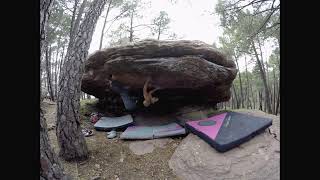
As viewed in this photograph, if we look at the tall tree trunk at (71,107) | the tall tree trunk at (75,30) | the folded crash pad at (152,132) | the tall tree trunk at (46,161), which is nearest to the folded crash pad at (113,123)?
the folded crash pad at (152,132)

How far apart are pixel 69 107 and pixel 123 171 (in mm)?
1741

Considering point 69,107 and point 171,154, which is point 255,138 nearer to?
point 171,154

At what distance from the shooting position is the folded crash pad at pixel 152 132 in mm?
6086

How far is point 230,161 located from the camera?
4.61m

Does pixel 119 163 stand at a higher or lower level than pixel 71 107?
lower

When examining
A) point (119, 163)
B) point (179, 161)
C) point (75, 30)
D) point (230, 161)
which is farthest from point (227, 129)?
point (75, 30)

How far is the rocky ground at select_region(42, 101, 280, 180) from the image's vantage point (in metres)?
4.37

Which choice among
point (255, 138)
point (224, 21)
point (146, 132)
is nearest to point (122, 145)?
point (146, 132)

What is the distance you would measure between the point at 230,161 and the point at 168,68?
3.11 meters

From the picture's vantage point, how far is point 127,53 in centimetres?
671

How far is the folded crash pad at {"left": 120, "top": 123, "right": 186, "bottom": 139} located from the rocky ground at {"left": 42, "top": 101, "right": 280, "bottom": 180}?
0.95 ft

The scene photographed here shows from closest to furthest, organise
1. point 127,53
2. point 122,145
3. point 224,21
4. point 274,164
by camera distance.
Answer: point 274,164 < point 122,145 < point 127,53 < point 224,21

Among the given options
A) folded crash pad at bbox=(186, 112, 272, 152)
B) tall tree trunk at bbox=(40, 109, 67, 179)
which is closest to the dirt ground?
folded crash pad at bbox=(186, 112, 272, 152)

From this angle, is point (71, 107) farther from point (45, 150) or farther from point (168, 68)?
point (168, 68)
